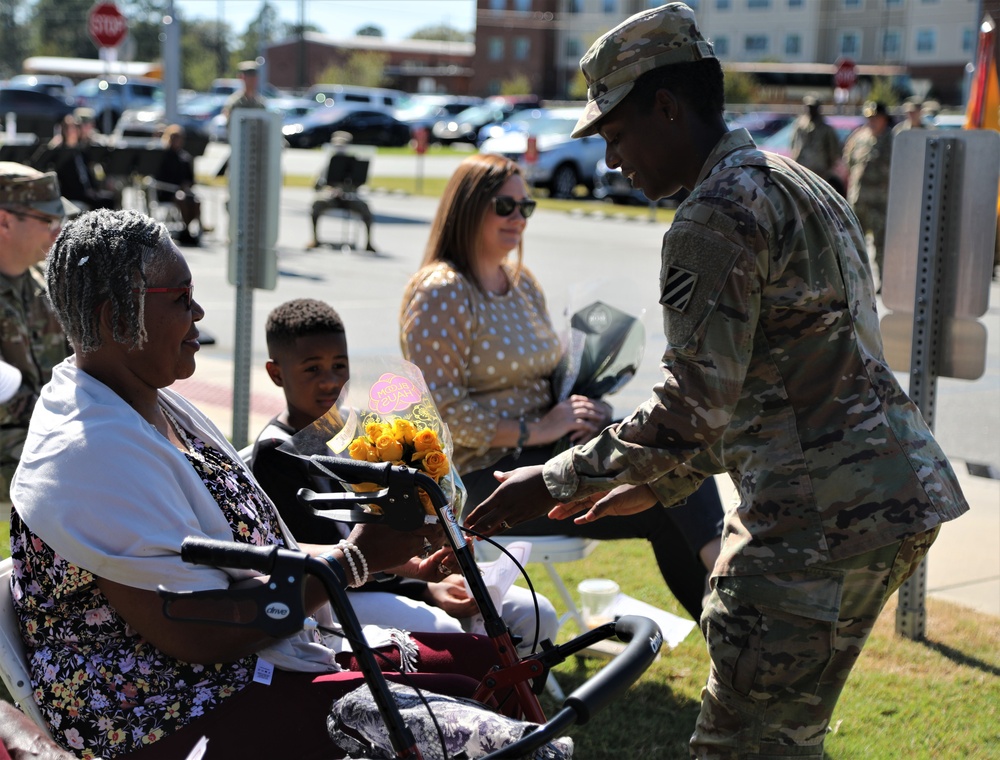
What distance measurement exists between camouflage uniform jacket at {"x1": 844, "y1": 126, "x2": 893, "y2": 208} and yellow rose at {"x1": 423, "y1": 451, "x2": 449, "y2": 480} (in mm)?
13690

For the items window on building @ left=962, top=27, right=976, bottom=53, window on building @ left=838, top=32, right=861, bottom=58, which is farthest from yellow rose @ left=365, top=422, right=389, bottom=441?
window on building @ left=838, top=32, right=861, bottom=58

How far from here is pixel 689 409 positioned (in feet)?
8.36

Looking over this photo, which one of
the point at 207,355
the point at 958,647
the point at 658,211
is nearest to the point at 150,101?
the point at 658,211

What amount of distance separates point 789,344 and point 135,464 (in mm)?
1429

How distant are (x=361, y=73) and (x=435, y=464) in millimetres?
84017

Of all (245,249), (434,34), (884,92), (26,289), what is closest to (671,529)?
(245,249)

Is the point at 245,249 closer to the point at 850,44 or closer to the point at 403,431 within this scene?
the point at 403,431

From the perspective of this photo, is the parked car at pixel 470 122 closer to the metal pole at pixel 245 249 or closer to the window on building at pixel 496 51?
the window on building at pixel 496 51

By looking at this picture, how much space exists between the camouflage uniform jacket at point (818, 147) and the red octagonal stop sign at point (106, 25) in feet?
40.5

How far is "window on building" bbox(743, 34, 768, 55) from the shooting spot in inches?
3063

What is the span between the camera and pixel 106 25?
846 inches

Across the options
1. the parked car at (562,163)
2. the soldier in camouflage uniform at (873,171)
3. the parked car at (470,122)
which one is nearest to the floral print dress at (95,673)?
the soldier in camouflage uniform at (873,171)

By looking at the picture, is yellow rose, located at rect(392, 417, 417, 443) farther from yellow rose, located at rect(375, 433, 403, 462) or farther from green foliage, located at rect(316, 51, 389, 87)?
green foliage, located at rect(316, 51, 389, 87)

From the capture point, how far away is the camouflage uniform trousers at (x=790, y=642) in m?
2.63
